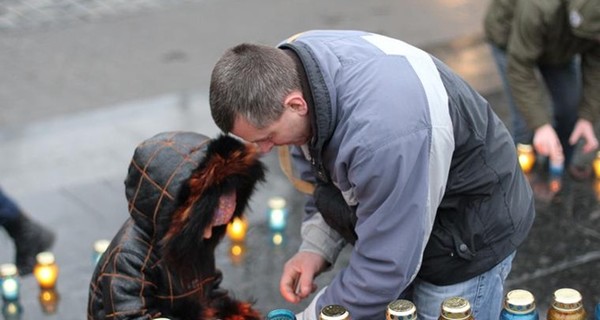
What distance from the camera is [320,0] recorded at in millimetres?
9656

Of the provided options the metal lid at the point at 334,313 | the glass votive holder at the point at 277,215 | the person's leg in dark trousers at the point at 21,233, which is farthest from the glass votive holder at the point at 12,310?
the metal lid at the point at 334,313

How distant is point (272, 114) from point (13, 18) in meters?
6.88

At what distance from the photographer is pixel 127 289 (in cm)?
325

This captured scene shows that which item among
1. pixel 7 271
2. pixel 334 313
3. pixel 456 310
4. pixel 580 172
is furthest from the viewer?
pixel 580 172

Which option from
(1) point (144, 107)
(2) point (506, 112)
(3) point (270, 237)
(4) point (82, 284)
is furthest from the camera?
(1) point (144, 107)

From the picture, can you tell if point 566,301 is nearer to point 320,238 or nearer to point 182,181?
point 320,238

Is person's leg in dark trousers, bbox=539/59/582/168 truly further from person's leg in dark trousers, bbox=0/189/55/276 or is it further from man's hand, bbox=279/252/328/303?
person's leg in dark trousers, bbox=0/189/55/276

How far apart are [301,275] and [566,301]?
1120 millimetres

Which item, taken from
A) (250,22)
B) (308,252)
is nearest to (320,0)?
(250,22)

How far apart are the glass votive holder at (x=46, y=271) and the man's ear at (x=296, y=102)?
7.43 feet

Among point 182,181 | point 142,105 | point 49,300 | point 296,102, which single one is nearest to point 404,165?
point 296,102

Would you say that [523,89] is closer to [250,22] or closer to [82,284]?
[82,284]

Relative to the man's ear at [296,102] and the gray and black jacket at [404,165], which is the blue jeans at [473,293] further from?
the man's ear at [296,102]

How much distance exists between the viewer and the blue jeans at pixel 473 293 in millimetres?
3189
